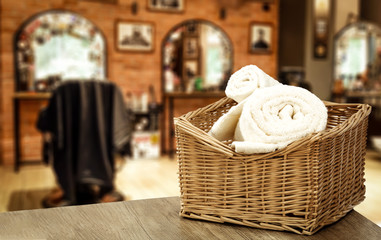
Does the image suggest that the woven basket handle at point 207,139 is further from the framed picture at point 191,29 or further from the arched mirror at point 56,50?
A: the framed picture at point 191,29

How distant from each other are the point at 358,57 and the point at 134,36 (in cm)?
389

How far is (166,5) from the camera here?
18.5ft

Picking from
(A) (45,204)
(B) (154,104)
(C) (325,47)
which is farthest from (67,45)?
(C) (325,47)

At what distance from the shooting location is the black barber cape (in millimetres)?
3043

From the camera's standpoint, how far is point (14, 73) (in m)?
5.04

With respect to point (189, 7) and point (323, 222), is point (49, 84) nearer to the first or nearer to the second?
point (189, 7)

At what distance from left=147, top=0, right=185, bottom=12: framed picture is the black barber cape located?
2802 mm

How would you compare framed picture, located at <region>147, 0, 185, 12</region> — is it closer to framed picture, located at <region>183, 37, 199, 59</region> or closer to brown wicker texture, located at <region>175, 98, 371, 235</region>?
framed picture, located at <region>183, 37, 199, 59</region>

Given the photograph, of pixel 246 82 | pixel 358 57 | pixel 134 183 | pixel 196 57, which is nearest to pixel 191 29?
pixel 196 57

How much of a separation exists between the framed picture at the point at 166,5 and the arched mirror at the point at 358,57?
2821 millimetres

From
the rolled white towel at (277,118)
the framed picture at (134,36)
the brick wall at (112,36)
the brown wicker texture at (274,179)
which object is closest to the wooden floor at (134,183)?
the brick wall at (112,36)

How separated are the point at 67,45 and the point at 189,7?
1.84m

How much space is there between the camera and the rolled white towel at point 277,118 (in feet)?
2.60

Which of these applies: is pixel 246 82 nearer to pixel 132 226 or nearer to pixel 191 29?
pixel 132 226
